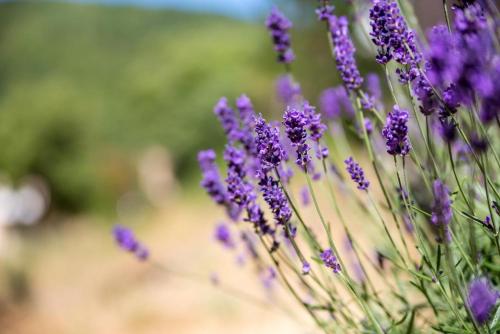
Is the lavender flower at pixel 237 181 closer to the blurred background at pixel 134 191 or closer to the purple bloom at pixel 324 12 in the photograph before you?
the purple bloom at pixel 324 12

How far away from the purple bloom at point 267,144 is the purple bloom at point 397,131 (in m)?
0.24

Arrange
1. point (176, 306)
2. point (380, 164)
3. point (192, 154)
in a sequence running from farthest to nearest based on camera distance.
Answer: point (192, 154) < point (176, 306) < point (380, 164)

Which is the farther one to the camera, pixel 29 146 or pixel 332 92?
pixel 29 146

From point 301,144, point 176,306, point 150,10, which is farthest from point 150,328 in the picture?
point 150,10

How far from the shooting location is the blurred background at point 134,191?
574cm

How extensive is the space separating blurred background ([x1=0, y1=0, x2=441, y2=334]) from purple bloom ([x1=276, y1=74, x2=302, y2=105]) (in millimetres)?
1355

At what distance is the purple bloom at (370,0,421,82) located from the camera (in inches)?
51.6

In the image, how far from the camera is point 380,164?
2.14 meters

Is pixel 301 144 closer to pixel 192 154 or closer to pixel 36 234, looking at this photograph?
pixel 36 234

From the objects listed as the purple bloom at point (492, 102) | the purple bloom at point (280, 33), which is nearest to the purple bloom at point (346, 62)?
the purple bloom at point (280, 33)

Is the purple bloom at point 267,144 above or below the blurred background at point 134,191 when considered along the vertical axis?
below

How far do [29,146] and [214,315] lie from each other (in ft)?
45.2

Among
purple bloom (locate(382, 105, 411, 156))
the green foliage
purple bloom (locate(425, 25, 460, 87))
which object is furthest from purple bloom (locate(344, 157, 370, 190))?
the green foliage

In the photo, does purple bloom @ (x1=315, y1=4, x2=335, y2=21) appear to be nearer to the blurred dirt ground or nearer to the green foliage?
the blurred dirt ground
